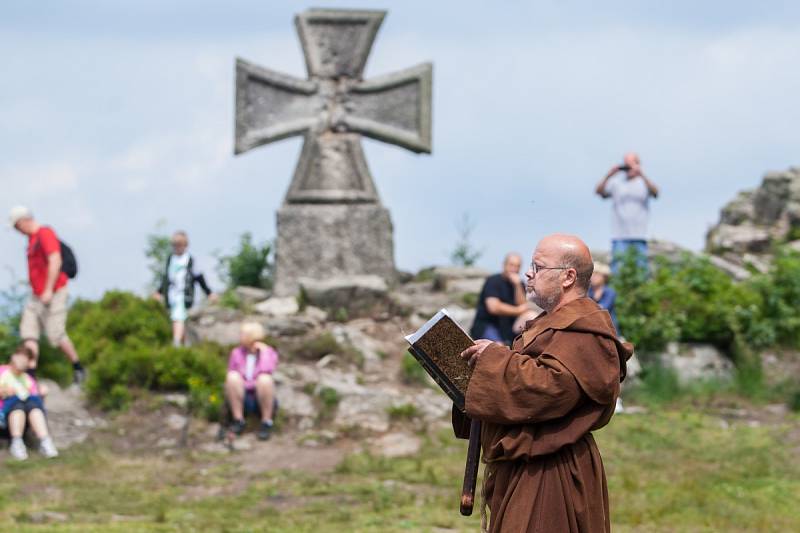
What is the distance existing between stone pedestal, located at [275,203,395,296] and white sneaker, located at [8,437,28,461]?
17.4 feet

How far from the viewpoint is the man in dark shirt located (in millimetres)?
11906

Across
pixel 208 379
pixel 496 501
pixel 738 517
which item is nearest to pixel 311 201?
pixel 208 379

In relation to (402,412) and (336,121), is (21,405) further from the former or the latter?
(336,121)

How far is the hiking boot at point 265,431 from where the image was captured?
470 inches

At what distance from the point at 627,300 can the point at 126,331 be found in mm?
5503

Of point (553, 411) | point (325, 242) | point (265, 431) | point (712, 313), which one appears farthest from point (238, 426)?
point (553, 411)

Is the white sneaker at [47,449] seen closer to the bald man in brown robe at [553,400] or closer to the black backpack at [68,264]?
the black backpack at [68,264]

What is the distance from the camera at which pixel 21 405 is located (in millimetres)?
11562

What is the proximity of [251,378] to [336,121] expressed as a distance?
213 inches

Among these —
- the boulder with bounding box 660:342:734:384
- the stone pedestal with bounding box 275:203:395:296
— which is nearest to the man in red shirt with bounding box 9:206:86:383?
the stone pedestal with bounding box 275:203:395:296

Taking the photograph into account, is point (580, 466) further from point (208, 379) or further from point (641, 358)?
point (641, 358)

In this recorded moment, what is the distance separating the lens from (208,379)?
504 inches

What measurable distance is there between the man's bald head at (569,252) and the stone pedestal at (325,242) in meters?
11.2

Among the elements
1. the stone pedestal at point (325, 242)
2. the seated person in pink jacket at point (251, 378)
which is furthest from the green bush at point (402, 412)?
the stone pedestal at point (325, 242)
